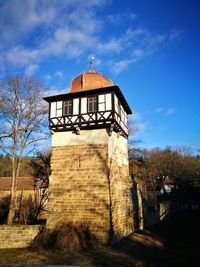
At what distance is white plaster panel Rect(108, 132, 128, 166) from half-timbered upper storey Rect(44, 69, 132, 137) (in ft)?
1.93

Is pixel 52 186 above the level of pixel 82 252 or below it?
above

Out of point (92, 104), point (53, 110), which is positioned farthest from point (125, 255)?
point (53, 110)

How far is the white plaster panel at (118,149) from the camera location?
12.4 meters

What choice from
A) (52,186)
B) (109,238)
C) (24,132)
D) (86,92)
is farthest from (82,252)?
(24,132)

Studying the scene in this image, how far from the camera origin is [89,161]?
12.2m

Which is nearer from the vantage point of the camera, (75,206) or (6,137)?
(75,206)

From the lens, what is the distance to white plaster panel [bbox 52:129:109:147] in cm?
1223

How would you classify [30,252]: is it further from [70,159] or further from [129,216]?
[129,216]

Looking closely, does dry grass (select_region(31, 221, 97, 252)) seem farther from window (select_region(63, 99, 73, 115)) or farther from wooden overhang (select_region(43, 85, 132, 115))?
wooden overhang (select_region(43, 85, 132, 115))

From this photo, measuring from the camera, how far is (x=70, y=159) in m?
12.6

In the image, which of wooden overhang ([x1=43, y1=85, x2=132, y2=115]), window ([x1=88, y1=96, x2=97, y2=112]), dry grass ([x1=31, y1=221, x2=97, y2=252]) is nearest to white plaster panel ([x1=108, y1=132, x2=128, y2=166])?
window ([x1=88, y1=96, x2=97, y2=112])

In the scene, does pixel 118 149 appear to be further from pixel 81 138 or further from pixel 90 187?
pixel 90 187

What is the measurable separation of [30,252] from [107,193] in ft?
14.5

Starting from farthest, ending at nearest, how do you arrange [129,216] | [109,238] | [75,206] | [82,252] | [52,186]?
[129,216], [52,186], [75,206], [109,238], [82,252]
